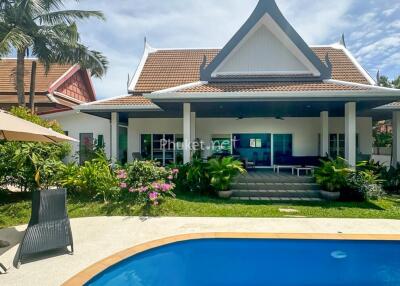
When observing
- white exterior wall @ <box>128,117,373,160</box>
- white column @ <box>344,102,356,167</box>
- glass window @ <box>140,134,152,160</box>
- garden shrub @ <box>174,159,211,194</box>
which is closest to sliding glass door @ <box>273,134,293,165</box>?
white exterior wall @ <box>128,117,373,160</box>

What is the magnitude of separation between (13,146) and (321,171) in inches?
451

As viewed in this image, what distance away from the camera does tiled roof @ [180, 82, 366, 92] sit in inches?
427

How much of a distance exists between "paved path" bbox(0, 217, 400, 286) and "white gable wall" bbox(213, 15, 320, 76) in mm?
8443

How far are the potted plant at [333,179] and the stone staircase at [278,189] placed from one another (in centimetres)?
38

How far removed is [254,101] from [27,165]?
351 inches

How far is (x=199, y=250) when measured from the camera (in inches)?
240

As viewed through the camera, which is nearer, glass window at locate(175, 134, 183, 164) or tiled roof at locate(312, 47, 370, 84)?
tiled roof at locate(312, 47, 370, 84)

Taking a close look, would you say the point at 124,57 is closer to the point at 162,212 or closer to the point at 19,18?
the point at 19,18

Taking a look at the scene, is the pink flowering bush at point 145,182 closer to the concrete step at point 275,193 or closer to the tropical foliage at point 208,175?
the tropical foliage at point 208,175

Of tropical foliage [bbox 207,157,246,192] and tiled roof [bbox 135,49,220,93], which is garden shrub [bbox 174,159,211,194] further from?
tiled roof [bbox 135,49,220,93]

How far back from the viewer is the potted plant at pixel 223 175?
987 cm

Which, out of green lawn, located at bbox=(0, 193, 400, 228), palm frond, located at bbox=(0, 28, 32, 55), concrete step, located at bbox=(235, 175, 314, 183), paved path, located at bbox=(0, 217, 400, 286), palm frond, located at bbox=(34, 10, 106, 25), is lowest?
paved path, located at bbox=(0, 217, 400, 286)

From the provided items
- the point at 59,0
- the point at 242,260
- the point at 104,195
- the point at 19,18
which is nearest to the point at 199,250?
the point at 242,260

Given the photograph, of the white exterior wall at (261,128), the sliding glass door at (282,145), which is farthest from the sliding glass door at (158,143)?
the sliding glass door at (282,145)
